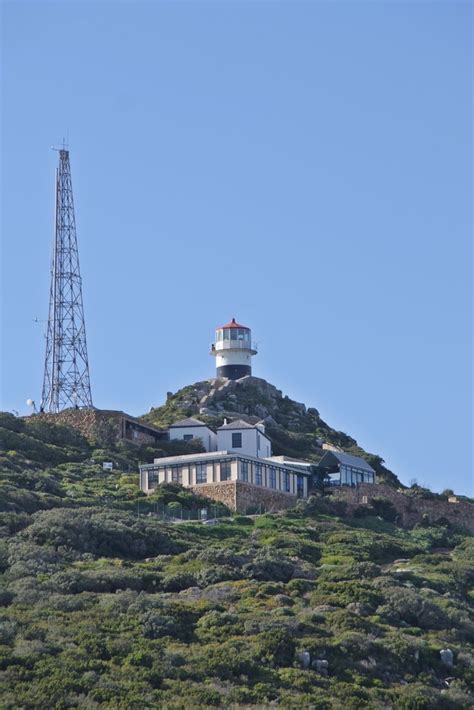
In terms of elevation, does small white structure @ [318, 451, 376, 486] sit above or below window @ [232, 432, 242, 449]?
below

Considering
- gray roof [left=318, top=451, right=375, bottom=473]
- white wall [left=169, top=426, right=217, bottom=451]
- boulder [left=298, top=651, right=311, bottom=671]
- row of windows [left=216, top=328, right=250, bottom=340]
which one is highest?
row of windows [left=216, top=328, right=250, bottom=340]

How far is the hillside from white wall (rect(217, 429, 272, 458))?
6142 mm

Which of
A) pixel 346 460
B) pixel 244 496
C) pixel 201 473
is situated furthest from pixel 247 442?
pixel 244 496

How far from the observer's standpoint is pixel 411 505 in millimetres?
88562

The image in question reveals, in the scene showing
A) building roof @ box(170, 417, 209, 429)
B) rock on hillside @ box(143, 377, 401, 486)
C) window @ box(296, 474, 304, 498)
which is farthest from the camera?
rock on hillside @ box(143, 377, 401, 486)

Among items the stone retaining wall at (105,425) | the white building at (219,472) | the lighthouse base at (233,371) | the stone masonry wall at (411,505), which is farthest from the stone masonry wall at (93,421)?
the lighthouse base at (233,371)

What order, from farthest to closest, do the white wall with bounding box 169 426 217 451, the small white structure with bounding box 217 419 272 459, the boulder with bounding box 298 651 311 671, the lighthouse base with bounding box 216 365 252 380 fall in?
the lighthouse base with bounding box 216 365 252 380
the white wall with bounding box 169 426 217 451
the small white structure with bounding box 217 419 272 459
the boulder with bounding box 298 651 311 671

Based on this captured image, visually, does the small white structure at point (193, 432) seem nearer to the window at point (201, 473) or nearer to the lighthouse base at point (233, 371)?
the window at point (201, 473)

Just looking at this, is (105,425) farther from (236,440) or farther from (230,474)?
(230,474)

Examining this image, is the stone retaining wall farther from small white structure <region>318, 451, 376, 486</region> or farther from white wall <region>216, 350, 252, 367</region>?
white wall <region>216, 350, 252, 367</region>

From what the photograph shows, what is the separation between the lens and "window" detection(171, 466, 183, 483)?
84.4 m

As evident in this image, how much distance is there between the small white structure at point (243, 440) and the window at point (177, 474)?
497cm

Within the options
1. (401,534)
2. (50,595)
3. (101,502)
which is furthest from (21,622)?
(401,534)

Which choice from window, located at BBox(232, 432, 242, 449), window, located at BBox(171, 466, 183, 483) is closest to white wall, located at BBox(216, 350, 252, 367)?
window, located at BBox(232, 432, 242, 449)
